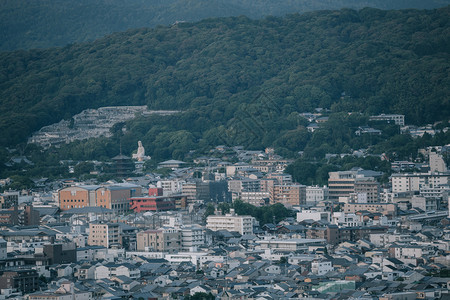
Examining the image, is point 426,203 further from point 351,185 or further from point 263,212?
point 263,212

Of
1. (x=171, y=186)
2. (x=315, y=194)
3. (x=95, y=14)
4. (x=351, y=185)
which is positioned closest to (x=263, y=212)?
(x=315, y=194)

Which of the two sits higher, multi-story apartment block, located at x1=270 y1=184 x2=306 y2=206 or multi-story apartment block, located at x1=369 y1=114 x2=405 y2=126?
multi-story apartment block, located at x1=369 y1=114 x2=405 y2=126

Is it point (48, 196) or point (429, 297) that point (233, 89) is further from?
point (429, 297)

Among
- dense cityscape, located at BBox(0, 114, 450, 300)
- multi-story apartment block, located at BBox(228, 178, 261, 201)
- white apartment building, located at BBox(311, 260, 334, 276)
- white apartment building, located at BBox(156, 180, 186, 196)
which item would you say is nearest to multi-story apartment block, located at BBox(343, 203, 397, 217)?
dense cityscape, located at BBox(0, 114, 450, 300)

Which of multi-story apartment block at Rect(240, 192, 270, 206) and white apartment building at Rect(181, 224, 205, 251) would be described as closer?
white apartment building at Rect(181, 224, 205, 251)

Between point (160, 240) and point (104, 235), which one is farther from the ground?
point (104, 235)

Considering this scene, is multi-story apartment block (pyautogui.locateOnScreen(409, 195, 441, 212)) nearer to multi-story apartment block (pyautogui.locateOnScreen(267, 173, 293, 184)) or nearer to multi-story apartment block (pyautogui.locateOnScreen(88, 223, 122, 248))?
multi-story apartment block (pyautogui.locateOnScreen(267, 173, 293, 184))
